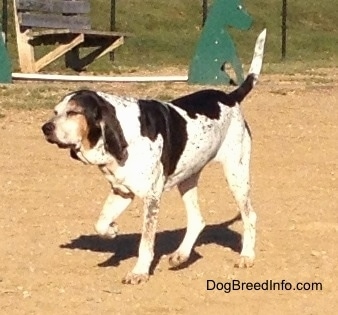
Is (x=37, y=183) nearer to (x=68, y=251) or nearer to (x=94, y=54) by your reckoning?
(x=68, y=251)

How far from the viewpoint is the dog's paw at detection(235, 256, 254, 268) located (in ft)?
25.9

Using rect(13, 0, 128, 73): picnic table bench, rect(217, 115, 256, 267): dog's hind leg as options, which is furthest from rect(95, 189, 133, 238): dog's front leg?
rect(13, 0, 128, 73): picnic table bench

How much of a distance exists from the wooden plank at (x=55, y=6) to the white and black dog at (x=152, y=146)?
11.9m

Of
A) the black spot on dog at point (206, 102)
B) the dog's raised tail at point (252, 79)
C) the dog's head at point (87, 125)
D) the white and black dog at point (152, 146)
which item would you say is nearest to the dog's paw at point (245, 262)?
the white and black dog at point (152, 146)

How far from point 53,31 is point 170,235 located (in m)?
10.7

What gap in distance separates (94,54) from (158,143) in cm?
1442

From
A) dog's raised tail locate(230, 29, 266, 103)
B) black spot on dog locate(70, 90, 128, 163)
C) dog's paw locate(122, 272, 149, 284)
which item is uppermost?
black spot on dog locate(70, 90, 128, 163)

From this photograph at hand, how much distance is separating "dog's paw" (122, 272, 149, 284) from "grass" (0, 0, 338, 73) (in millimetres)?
14580

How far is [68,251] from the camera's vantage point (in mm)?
8234

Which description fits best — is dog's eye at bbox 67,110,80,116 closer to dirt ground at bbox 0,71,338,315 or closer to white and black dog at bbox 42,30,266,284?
white and black dog at bbox 42,30,266,284

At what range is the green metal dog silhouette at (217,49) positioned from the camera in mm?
17000

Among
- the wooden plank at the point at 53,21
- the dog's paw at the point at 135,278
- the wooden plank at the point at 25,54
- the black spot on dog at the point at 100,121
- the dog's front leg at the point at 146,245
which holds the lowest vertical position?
the wooden plank at the point at 25,54

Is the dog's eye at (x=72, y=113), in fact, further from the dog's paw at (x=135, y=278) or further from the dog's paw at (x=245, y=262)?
the dog's paw at (x=245, y=262)

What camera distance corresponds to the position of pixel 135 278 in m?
7.31
